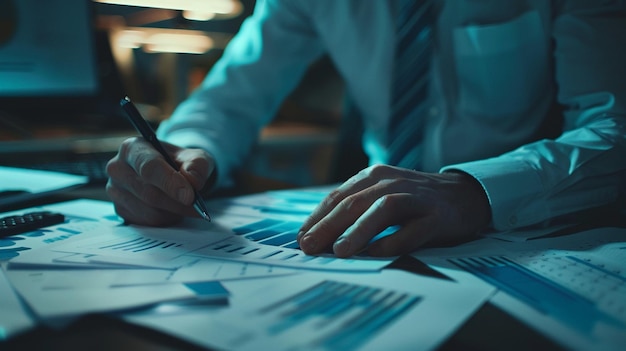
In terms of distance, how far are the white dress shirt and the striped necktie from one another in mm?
63

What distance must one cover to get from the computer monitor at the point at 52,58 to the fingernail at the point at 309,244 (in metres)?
0.71

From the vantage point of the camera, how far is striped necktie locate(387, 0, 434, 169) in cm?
81

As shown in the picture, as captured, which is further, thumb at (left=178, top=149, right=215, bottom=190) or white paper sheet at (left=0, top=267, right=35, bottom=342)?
thumb at (left=178, top=149, right=215, bottom=190)

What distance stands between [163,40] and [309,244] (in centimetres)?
137

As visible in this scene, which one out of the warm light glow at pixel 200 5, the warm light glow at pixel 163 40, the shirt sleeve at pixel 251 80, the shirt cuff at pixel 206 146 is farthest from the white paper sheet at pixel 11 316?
the warm light glow at pixel 163 40

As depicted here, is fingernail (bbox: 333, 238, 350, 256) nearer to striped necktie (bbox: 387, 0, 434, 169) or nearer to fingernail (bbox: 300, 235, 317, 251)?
fingernail (bbox: 300, 235, 317, 251)

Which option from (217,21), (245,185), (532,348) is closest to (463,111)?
(245,185)

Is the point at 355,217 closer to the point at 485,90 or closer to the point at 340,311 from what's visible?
the point at 340,311

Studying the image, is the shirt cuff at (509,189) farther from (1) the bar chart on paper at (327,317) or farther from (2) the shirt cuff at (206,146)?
(2) the shirt cuff at (206,146)

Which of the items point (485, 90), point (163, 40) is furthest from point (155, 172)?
point (163, 40)

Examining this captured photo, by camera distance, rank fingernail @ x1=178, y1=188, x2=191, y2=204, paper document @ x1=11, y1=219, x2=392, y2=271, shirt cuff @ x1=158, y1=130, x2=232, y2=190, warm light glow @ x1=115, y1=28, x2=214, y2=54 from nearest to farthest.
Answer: paper document @ x1=11, y1=219, x2=392, y2=271
fingernail @ x1=178, y1=188, x2=191, y2=204
shirt cuff @ x1=158, y1=130, x2=232, y2=190
warm light glow @ x1=115, y1=28, x2=214, y2=54

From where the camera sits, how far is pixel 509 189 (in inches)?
20.1

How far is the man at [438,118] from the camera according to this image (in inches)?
18.1

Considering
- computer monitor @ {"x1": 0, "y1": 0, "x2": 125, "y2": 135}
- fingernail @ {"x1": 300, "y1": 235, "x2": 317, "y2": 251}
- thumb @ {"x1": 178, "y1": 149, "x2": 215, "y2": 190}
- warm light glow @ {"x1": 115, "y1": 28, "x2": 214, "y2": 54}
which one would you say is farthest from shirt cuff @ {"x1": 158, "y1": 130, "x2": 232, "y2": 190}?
warm light glow @ {"x1": 115, "y1": 28, "x2": 214, "y2": 54}
